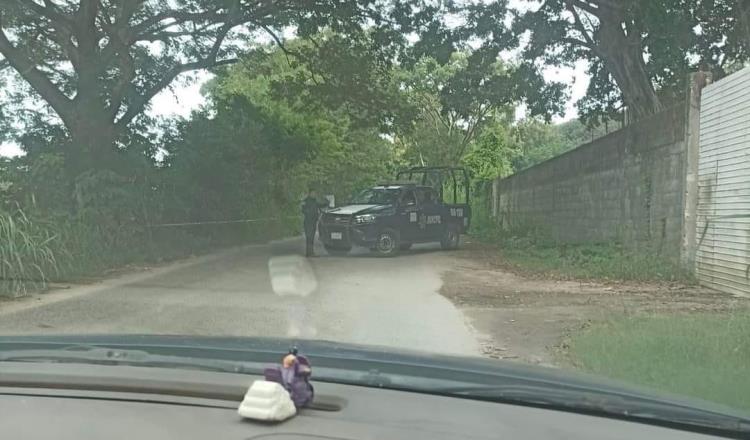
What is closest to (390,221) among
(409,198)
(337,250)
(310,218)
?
(409,198)

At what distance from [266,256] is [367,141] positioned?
25008 millimetres

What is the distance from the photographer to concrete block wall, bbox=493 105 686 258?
1254 cm

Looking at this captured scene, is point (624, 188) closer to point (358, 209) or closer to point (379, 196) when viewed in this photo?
point (358, 209)

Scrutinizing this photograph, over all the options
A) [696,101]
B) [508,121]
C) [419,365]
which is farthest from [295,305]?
[508,121]

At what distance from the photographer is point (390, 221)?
19.0 metres

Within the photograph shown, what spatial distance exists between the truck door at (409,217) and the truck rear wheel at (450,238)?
1368 mm

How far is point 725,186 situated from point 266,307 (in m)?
6.39

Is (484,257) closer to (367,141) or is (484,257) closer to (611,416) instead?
(611,416)

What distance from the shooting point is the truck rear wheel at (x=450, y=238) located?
2141cm

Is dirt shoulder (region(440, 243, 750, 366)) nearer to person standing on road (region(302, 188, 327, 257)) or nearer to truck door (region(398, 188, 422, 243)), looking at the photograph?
person standing on road (region(302, 188, 327, 257))

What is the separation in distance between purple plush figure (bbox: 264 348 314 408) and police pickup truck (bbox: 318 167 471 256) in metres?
16.5

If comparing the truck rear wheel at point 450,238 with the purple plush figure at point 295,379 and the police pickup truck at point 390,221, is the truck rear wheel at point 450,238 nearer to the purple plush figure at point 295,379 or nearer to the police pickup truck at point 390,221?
the police pickup truck at point 390,221

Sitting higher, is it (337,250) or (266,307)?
(337,250)

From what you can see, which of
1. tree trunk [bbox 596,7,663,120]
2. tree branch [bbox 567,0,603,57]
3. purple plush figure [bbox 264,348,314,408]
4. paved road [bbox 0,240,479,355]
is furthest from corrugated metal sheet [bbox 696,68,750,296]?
purple plush figure [bbox 264,348,314,408]
